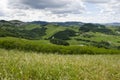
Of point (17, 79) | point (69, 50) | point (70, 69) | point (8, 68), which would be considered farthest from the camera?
point (69, 50)

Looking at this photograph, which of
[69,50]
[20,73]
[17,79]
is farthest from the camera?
[69,50]

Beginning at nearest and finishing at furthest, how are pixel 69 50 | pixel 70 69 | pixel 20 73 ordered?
pixel 20 73 < pixel 70 69 < pixel 69 50

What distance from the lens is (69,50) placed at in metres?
79.1

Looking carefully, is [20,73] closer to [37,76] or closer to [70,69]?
[37,76]

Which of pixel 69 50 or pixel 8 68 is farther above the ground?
pixel 8 68

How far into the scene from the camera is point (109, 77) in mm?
7566

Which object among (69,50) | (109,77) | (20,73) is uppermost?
(20,73)

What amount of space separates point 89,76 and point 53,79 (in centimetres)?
129

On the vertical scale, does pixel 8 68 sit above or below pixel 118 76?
above

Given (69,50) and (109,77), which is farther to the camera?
(69,50)

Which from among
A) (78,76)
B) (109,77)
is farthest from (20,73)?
(109,77)

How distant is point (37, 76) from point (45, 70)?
531mm

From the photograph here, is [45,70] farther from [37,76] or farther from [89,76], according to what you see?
[89,76]

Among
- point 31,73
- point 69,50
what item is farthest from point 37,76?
point 69,50
